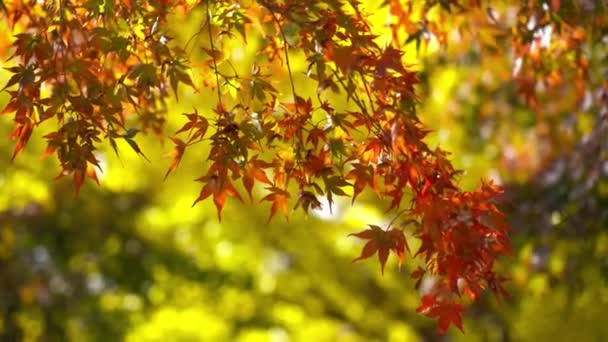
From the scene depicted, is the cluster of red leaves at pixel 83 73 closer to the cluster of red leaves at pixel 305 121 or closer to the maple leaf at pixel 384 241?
the cluster of red leaves at pixel 305 121

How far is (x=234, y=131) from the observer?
2.93 meters

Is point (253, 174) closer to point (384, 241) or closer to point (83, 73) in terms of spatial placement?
point (384, 241)

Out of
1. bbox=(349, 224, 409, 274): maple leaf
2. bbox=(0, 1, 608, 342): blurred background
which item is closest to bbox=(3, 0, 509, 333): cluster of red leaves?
bbox=(349, 224, 409, 274): maple leaf

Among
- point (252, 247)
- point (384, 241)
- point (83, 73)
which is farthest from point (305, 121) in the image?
point (252, 247)

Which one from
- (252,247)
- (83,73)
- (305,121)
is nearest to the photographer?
(83,73)

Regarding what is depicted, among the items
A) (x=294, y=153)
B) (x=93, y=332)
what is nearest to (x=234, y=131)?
(x=294, y=153)

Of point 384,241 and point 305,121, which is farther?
point 305,121

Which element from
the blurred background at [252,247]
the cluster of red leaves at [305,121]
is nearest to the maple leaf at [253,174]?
the cluster of red leaves at [305,121]

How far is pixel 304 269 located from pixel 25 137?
486cm

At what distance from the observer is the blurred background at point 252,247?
6.90 m

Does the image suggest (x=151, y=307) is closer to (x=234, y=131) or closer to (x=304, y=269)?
(x=304, y=269)

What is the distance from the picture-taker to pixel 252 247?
765cm

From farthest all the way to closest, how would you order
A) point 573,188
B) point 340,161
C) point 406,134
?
point 573,188, point 340,161, point 406,134

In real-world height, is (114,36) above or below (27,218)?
below
